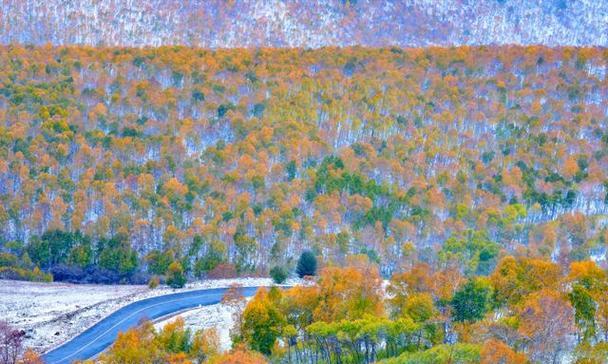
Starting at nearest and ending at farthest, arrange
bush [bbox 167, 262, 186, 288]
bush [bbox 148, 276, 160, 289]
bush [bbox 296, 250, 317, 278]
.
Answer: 1. bush [bbox 167, 262, 186, 288]
2. bush [bbox 148, 276, 160, 289]
3. bush [bbox 296, 250, 317, 278]

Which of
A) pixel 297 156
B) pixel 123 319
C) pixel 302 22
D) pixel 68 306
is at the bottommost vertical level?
pixel 123 319

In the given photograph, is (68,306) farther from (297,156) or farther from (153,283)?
(297,156)

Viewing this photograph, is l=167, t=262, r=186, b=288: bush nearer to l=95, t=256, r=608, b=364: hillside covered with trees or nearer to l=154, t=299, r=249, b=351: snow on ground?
l=154, t=299, r=249, b=351: snow on ground

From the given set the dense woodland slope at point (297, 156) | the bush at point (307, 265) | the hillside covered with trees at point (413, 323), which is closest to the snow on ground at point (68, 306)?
the bush at point (307, 265)

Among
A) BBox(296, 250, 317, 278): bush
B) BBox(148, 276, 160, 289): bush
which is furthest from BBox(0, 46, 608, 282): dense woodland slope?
BBox(148, 276, 160, 289): bush

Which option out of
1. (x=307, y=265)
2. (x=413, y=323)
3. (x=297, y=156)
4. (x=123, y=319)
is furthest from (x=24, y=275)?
(x=413, y=323)
